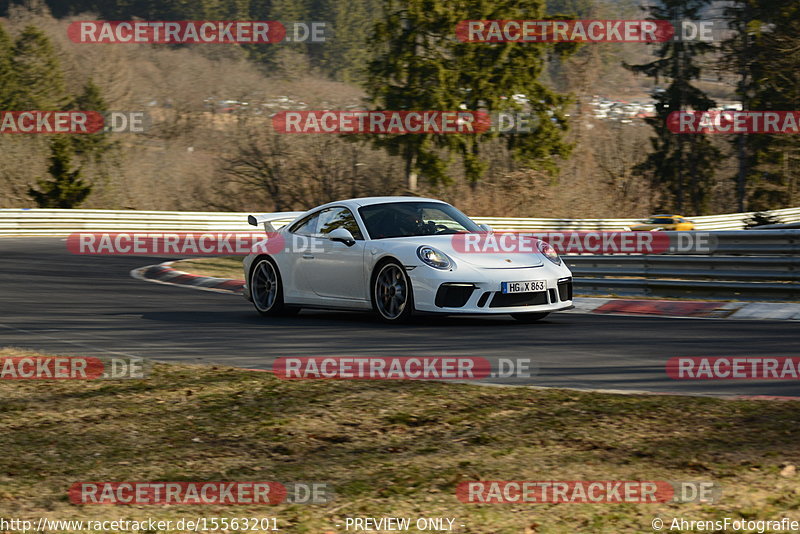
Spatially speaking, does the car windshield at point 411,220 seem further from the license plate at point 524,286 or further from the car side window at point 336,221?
the license plate at point 524,286

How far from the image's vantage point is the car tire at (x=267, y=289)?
13.1 metres

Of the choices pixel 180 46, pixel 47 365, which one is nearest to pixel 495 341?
pixel 47 365

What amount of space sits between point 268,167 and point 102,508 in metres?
44.3

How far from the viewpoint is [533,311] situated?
11266 millimetres

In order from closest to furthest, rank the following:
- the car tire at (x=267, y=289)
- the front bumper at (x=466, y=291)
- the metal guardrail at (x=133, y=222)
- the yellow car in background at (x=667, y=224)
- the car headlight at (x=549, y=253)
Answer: the front bumper at (x=466, y=291) → the car headlight at (x=549, y=253) → the car tire at (x=267, y=289) → the metal guardrail at (x=133, y=222) → the yellow car in background at (x=667, y=224)

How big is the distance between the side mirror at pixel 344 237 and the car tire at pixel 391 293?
0.50 m

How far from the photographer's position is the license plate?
11.1 meters

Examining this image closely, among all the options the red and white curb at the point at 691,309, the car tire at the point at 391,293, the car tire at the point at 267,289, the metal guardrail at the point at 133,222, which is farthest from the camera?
the metal guardrail at the point at 133,222

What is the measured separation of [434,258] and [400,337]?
116cm

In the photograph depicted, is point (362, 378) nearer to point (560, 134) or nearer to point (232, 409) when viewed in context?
point (232, 409)

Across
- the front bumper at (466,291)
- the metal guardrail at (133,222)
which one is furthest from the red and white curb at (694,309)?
the metal guardrail at (133,222)

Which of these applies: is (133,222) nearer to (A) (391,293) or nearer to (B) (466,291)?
(A) (391,293)

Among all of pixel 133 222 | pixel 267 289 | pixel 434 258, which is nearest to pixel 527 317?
pixel 434 258

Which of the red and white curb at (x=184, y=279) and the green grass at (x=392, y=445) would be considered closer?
the green grass at (x=392, y=445)
